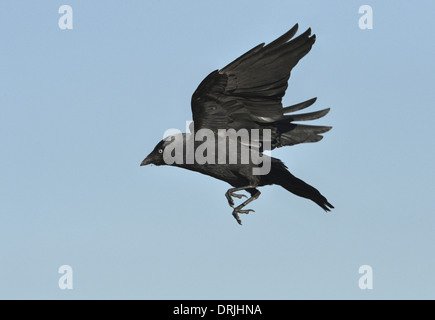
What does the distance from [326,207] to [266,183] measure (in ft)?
3.76

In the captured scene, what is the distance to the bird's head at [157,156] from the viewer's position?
12562mm

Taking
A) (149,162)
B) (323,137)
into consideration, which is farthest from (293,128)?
(149,162)

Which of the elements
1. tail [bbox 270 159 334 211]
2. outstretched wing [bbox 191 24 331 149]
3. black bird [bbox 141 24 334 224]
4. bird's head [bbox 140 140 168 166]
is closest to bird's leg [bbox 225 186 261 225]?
black bird [bbox 141 24 334 224]

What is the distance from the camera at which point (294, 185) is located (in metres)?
12.4

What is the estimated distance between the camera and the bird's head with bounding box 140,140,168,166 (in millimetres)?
12562

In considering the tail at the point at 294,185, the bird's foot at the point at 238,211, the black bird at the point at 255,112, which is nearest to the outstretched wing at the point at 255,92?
the black bird at the point at 255,112

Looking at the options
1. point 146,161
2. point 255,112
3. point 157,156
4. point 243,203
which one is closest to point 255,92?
point 255,112

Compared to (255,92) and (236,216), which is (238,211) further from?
(255,92)

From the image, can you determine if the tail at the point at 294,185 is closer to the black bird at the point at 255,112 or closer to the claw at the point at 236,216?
the black bird at the point at 255,112

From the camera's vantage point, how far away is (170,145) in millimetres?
12367

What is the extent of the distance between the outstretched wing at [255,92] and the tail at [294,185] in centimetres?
49

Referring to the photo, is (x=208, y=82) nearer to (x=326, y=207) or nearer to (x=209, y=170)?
(x=209, y=170)

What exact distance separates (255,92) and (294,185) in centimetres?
172

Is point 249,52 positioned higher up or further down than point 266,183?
higher up
